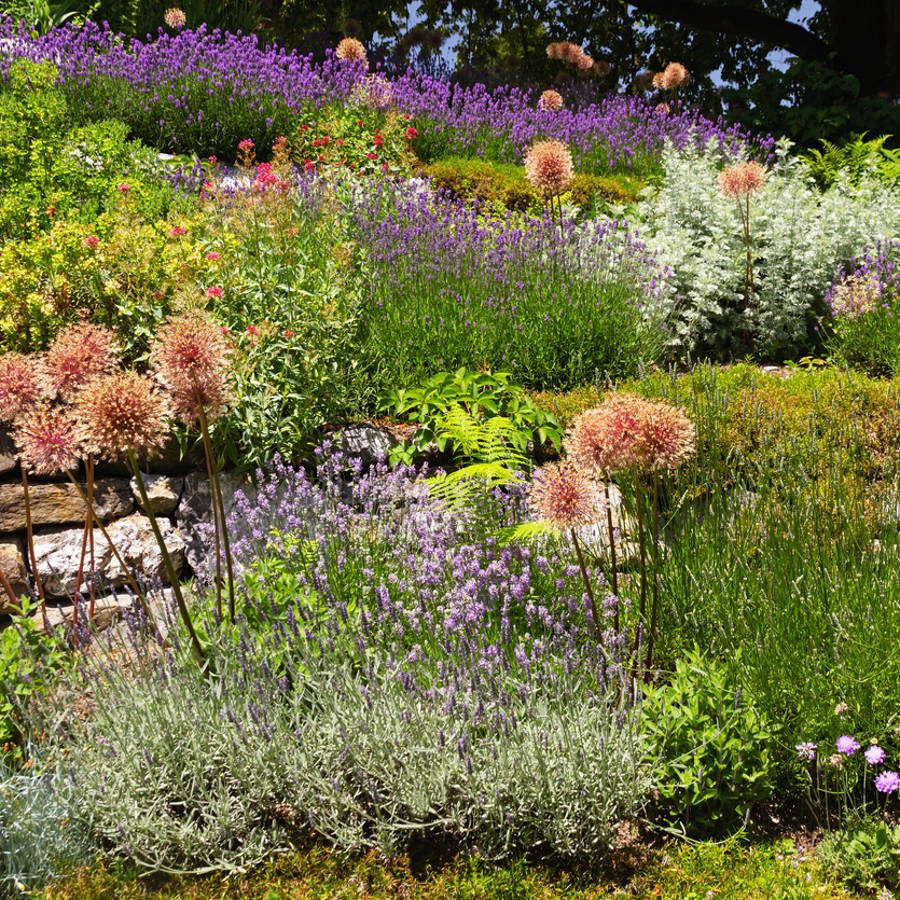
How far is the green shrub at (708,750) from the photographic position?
2963 millimetres

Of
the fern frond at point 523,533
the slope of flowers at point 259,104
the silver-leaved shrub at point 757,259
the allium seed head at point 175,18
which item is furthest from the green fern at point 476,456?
the allium seed head at point 175,18

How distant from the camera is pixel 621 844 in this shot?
302 cm

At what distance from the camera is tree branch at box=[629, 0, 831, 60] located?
46.4 ft

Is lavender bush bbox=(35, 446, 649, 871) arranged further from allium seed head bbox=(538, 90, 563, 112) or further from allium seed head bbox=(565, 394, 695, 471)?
allium seed head bbox=(538, 90, 563, 112)

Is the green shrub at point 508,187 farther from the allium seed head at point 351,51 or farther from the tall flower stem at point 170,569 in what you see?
the tall flower stem at point 170,569

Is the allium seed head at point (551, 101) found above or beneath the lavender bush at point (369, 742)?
above

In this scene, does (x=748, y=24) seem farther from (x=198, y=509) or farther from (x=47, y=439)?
(x=47, y=439)

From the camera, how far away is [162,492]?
15.7 feet

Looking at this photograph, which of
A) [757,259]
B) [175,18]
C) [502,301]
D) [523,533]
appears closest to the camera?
[523,533]

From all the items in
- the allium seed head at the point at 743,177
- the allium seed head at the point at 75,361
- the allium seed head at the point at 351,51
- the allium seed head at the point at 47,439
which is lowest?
the allium seed head at the point at 47,439

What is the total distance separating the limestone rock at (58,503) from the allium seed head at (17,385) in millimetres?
1333

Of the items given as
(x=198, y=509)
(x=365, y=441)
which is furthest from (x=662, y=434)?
(x=198, y=509)

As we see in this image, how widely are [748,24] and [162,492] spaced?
13.4m

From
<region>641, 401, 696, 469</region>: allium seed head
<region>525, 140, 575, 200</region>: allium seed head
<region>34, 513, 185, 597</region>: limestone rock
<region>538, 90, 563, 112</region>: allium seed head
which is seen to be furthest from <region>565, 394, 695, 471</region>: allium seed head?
<region>538, 90, 563, 112</region>: allium seed head
